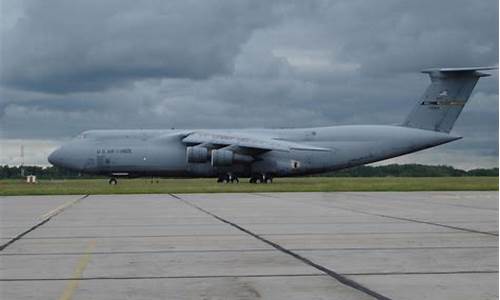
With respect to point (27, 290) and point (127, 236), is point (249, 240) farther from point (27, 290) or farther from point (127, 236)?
point (27, 290)

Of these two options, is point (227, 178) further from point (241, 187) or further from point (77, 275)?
point (77, 275)

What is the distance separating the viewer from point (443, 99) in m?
57.1

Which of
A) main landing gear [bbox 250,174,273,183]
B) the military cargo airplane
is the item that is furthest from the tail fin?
main landing gear [bbox 250,174,273,183]

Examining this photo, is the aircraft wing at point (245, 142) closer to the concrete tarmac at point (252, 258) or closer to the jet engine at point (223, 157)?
the jet engine at point (223, 157)

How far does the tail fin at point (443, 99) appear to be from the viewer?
56938 millimetres

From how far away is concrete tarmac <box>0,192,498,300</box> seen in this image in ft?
23.6

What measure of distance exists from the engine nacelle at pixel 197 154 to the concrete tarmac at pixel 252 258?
3817 cm

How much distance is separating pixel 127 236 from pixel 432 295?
6900mm

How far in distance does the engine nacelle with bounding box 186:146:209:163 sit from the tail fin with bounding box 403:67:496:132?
15.2m

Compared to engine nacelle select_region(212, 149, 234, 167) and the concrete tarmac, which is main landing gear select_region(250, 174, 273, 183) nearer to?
engine nacelle select_region(212, 149, 234, 167)

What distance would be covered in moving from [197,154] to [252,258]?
150 ft

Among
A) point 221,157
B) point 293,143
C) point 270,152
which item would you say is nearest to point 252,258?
point 221,157

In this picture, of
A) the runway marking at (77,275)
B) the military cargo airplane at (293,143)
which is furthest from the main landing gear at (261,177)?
the runway marking at (77,275)

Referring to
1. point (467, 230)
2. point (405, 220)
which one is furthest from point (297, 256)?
point (405, 220)
